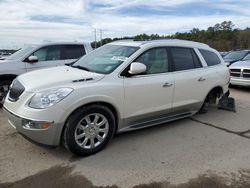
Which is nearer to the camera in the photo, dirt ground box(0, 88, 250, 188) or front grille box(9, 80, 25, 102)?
dirt ground box(0, 88, 250, 188)

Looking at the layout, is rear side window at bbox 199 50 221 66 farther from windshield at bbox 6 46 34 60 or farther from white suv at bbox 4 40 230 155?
windshield at bbox 6 46 34 60

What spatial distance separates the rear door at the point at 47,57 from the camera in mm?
7315

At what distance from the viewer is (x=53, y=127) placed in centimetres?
348

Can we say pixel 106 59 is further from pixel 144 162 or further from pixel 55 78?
pixel 144 162

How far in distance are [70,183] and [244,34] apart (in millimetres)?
61804

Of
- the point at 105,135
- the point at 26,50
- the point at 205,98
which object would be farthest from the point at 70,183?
the point at 26,50

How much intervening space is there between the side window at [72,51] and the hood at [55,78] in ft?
12.2

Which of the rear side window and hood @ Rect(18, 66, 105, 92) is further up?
the rear side window

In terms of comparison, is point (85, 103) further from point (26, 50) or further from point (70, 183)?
point (26, 50)

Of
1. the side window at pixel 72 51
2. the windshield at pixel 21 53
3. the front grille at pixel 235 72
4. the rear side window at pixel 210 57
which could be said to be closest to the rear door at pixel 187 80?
the rear side window at pixel 210 57

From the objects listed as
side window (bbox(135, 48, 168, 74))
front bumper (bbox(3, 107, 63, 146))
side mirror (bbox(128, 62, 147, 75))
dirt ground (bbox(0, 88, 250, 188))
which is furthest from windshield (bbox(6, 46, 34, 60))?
side mirror (bbox(128, 62, 147, 75))

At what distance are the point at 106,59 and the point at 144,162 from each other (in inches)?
76.6

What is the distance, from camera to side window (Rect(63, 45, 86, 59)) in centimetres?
805

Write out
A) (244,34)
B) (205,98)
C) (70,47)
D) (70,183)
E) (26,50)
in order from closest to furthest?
(70,183) → (205,98) → (26,50) → (70,47) → (244,34)
